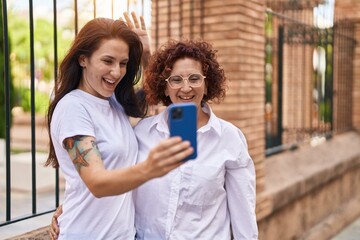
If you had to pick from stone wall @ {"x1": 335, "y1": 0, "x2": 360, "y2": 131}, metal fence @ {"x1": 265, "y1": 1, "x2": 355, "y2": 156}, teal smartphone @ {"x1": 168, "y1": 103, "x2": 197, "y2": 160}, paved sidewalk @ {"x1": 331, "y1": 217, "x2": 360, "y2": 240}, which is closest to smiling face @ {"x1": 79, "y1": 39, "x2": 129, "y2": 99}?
→ teal smartphone @ {"x1": 168, "y1": 103, "x2": 197, "y2": 160}

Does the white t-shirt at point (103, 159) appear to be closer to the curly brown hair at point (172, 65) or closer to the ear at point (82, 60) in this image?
the ear at point (82, 60)

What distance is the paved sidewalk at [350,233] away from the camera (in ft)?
23.0

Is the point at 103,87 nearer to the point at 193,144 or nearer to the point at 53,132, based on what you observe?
the point at 53,132

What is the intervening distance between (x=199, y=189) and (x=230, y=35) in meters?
2.68

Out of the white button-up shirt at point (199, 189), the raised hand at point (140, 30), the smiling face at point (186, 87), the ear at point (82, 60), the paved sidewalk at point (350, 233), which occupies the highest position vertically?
the raised hand at point (140, 30)

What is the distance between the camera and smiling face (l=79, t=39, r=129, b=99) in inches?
82.2

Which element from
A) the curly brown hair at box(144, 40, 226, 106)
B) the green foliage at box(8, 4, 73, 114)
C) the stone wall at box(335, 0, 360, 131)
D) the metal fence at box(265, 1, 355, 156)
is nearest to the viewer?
the curly brown hair at box(144, 40, 226, 106)

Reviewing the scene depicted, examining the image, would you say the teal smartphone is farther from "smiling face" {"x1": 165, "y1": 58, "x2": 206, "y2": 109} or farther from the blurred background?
the blurred background

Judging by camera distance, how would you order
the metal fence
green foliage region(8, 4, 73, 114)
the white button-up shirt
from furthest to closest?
green foliage region(8, 4, 73, 114) < the metal fence < the white button-up shirt

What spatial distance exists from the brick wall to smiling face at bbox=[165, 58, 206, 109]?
7.39 feet

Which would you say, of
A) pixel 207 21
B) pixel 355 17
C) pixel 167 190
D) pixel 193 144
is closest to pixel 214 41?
pixel 207 21

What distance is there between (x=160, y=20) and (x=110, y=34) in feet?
9.36

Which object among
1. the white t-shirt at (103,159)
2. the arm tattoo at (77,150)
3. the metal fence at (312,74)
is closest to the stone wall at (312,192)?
the metal fence at (312,74)

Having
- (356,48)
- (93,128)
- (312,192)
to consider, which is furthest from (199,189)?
(356,48)
